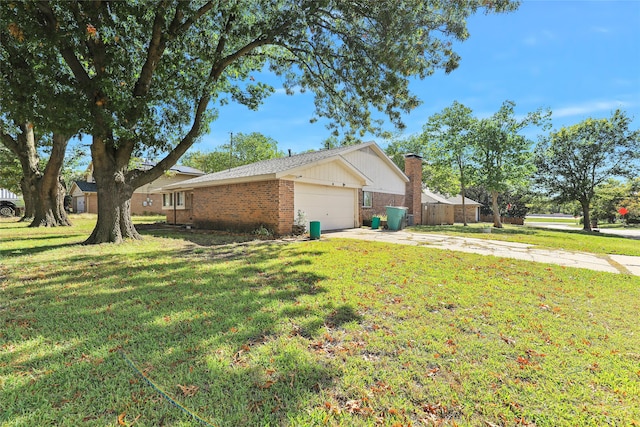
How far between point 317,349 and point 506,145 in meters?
22.0

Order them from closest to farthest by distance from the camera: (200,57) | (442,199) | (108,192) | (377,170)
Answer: (108,192)
(200,57)
(377,170)
(442,199)

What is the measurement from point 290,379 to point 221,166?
40189 mm

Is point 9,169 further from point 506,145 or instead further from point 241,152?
point 506,145

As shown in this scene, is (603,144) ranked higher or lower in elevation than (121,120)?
higher

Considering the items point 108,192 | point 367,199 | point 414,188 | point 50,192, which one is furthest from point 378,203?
point 50,192

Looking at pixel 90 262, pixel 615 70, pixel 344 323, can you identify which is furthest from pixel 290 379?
pixel 615 70

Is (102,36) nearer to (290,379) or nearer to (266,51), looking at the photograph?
(266,51)

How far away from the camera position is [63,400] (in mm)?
2086

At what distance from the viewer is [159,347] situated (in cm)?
285

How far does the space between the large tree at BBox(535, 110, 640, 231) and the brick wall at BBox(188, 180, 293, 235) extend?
81.1ft

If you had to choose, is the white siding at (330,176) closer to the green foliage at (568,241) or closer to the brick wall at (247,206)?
the brick wall at (247,206)

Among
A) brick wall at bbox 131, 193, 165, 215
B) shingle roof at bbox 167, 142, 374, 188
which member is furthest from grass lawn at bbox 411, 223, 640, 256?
brick wall at bbox 131, 193, 165, 215

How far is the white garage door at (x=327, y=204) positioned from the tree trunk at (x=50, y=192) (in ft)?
43.2

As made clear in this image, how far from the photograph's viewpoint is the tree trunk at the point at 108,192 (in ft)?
29.5
